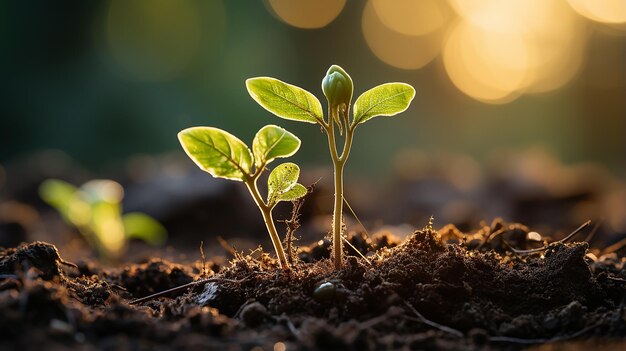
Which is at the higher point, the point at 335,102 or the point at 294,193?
the point at 335,102

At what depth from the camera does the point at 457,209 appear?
4840mm

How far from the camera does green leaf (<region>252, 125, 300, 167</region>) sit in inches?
64.4

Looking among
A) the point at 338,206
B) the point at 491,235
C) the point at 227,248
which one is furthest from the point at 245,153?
the point at 227,248

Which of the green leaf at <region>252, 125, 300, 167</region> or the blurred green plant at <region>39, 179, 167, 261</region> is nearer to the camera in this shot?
the green leaf at <region>252, 125, 300, 167</region>

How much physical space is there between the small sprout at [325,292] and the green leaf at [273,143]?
38 cm

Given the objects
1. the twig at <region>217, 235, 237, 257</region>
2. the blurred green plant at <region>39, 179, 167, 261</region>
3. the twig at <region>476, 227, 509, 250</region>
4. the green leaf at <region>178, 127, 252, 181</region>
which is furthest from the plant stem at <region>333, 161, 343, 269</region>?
the blurred green plant at <region>39, 179, 167, 261</region>

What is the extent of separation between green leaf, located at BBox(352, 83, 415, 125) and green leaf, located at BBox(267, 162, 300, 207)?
230 millimetres

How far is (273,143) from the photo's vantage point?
1651 mm

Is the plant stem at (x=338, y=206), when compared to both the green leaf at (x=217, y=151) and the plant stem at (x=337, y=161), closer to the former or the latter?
the plant stem at (x=337, y=161)

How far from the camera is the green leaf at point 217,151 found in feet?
5.18

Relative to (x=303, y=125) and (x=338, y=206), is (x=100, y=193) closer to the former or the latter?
(x=338, y=206)

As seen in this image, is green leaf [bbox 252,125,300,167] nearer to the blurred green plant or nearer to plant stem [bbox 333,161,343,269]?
plant stem [bbox 333,161,343,269]

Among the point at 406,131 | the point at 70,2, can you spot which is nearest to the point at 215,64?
the point at 70,2

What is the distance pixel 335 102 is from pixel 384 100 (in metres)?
0.16
